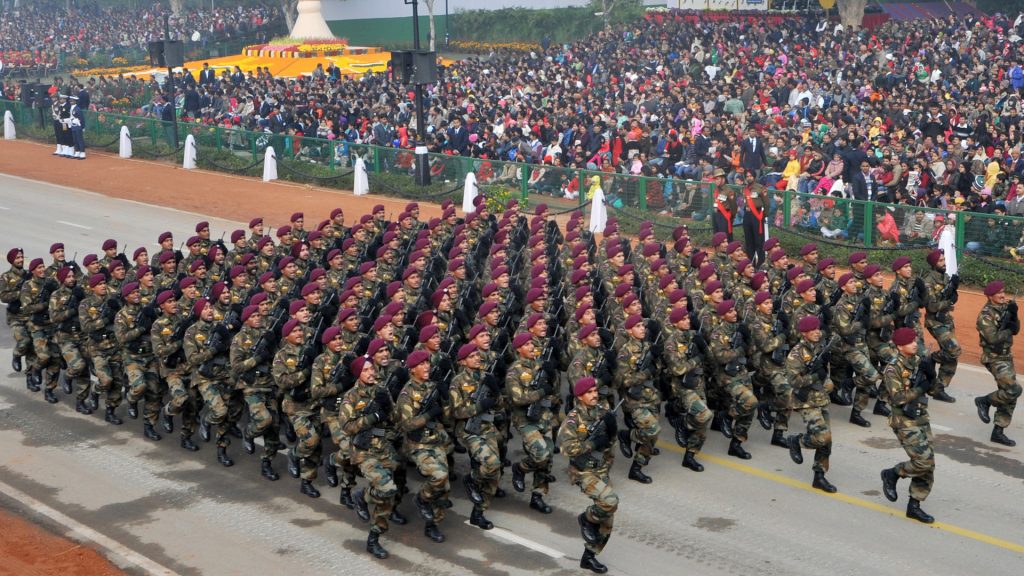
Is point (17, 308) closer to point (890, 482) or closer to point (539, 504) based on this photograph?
point (539, 504)

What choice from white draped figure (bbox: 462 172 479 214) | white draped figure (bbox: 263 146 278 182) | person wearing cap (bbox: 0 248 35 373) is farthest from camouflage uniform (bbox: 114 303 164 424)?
white draped figure (bbox: 263 146 278 182)

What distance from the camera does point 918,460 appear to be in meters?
10.7

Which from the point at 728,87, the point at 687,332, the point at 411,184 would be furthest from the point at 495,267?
the point at 728,87

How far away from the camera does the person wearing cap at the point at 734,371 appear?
1253 centimetres

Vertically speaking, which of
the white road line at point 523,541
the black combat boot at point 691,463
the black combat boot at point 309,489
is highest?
the black combat boot at point 691,463

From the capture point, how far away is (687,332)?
12.5m

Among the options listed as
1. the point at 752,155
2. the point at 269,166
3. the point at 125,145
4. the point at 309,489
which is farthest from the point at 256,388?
the point at 125,145

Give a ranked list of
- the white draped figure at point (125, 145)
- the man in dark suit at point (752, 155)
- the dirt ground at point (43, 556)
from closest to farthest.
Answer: the dirt ground at point (43, 556) → the man in dark suit at point (752, 155) → the white draped figure at point (125, 145)

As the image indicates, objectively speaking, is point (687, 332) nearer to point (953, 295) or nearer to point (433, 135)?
point (953, 295)

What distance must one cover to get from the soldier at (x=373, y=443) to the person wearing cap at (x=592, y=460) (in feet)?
4.96

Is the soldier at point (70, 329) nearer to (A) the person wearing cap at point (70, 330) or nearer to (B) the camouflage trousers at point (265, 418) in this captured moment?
(A) the person wearing cap at point (70, 330)

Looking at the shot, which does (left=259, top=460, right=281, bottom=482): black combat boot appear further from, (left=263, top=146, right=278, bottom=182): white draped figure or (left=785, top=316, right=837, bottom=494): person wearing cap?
(left=263, top=146, right=278, bottom=182): white draped figure

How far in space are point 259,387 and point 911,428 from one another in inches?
244

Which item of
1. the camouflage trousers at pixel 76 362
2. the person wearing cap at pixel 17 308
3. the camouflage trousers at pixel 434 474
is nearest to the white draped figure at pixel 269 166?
the person wearing cap at pixel 17 308
